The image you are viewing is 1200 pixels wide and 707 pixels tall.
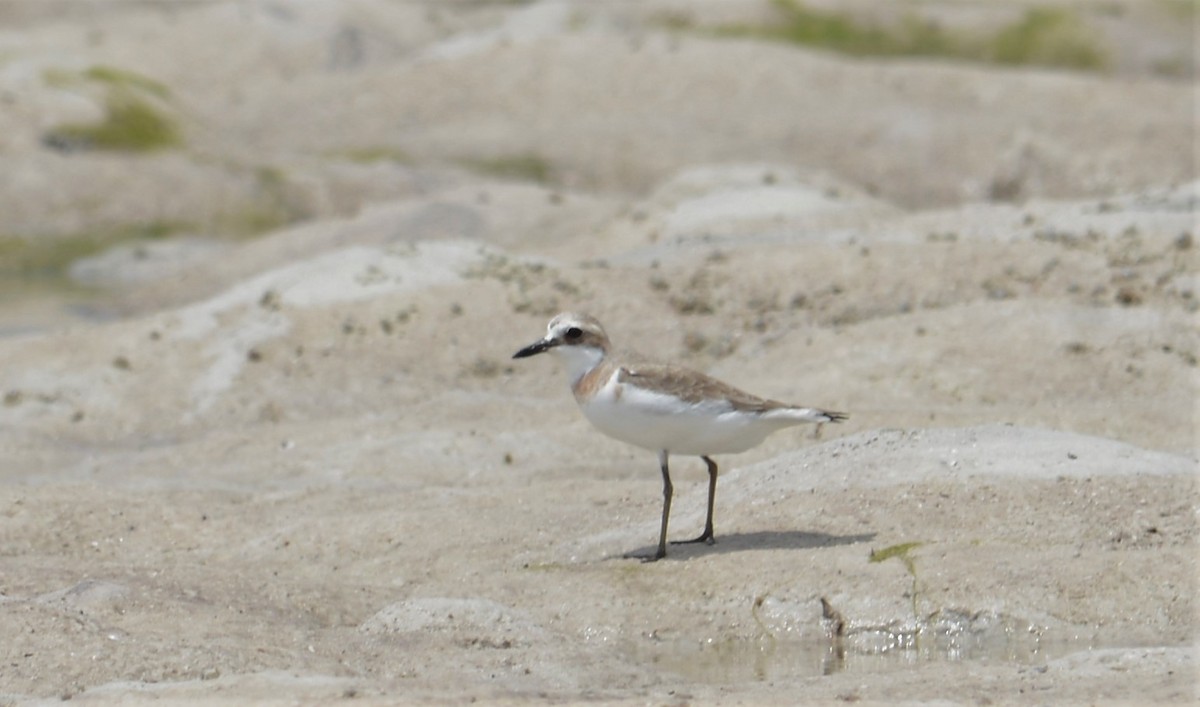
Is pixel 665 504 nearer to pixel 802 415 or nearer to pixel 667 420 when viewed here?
pixel 667 420

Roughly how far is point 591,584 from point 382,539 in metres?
2.49

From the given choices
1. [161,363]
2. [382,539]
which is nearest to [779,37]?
[161,363]

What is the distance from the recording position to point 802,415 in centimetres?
1304

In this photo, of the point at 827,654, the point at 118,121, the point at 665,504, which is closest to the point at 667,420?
the point at 665,504

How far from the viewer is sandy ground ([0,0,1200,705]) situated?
1191cm

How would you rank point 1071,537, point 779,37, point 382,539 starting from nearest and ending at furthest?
point 1071,537 → point 382,539 → point 779,37

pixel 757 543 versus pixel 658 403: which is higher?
pixel 658 403

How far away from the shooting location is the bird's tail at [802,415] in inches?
511

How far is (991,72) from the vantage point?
5206 centimetres

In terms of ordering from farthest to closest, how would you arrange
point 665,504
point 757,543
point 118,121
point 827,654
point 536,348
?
point 118,121 → point 757,543 → point 665,504 → point 536,348 → point 827,654

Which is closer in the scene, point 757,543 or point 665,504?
point 665,504

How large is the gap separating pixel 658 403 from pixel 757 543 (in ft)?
5.03

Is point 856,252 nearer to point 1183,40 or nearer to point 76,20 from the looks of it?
point 1183,40

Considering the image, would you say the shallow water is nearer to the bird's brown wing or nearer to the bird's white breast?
the bird's white breast
